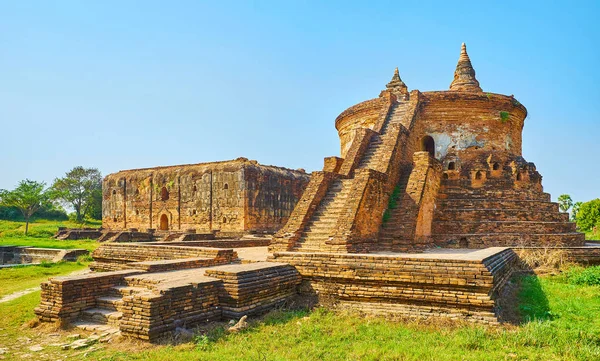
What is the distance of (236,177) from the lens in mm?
22500

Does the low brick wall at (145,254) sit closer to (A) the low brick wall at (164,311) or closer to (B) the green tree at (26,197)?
(A) the low brick wall at (164,311)

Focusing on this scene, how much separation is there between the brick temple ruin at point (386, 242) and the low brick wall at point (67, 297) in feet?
0.05

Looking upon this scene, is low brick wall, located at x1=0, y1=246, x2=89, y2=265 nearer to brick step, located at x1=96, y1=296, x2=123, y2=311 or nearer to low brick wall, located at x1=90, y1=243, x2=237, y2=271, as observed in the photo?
low brick wall, located at x1=90, y1=243, x2=237, y2=271

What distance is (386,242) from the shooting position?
30.0ft

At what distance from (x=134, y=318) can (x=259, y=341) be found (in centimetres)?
142

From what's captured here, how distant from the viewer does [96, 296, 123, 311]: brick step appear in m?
5.95

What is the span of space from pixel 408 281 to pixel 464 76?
1105 centimetres

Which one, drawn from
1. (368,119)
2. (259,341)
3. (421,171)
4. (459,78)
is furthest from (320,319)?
(459,78)

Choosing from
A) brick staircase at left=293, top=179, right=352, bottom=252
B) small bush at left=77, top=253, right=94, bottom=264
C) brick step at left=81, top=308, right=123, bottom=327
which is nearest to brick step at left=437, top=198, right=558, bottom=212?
brick staircase at left=293, top=179, right=352, bottom=252

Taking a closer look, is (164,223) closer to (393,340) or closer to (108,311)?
(108,311)

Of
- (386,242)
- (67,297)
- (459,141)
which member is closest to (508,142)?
(459,141)

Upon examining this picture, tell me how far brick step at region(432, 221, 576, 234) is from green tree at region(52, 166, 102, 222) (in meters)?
41.5

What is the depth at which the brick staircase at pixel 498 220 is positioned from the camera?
10.8 meters

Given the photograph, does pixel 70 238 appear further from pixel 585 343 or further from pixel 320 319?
pixel 585 343
